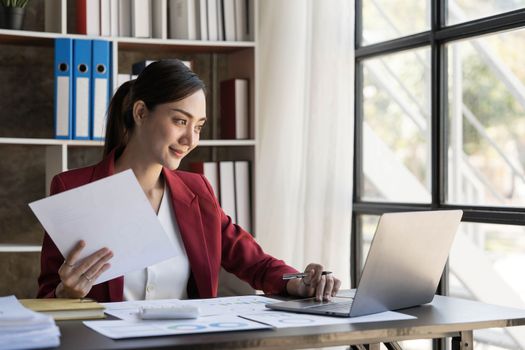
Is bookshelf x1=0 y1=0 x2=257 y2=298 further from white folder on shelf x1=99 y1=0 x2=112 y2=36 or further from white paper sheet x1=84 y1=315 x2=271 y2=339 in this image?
white paper sheet x1=84 y1=315 x2=271 y2=339

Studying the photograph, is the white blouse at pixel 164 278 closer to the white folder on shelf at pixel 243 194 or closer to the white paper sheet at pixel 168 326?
the white paper sheet at pixel 168 326

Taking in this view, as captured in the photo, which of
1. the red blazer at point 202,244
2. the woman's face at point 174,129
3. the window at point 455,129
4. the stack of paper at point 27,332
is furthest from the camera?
the window at point 455,129

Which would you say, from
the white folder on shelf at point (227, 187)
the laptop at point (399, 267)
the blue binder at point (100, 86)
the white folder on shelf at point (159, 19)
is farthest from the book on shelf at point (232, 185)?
the laptop at point (399, 267)

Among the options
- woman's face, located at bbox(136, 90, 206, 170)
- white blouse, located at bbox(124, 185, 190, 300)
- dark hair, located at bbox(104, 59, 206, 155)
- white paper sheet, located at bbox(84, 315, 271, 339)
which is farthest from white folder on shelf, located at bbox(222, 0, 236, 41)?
white paper sheet, located at bbox(84, 315, 271, 339)

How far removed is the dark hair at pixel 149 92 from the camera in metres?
2.43

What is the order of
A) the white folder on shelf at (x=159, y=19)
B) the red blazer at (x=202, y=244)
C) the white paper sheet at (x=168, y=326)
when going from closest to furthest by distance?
1. the white paper sheet at (x=168, y=326)
2. the red blazer at (x=202, y=244)
3. the white folder on shelf at (x=159, y=19)

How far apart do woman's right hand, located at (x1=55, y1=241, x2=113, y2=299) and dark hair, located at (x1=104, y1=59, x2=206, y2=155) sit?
66 cm

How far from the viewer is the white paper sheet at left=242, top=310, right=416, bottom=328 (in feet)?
5.57

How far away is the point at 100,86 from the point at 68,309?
158 cm

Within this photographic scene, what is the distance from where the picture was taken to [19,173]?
345 centimetres

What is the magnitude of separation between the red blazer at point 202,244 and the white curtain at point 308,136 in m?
0.89

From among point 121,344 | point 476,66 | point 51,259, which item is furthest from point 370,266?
point 476,66

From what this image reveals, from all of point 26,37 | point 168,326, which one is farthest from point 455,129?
point 168,326

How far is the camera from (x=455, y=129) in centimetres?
315
